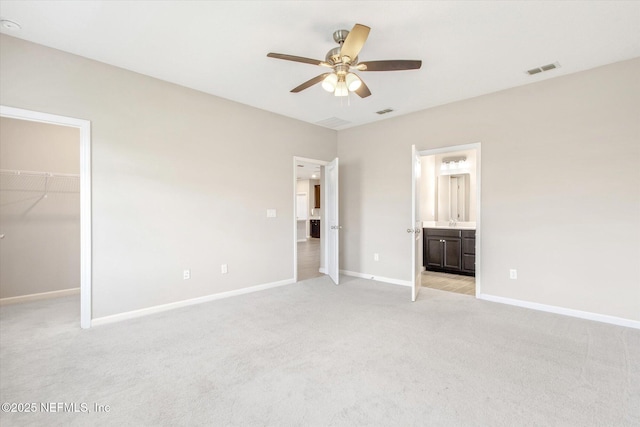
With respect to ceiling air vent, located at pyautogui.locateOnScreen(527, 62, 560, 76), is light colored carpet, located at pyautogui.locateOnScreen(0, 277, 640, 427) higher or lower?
lower

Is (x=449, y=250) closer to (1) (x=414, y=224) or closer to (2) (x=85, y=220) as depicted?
(1) (x=414, y=224)

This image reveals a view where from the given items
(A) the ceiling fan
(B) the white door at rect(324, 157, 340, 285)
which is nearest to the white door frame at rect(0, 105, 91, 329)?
(A) the ceiling fan

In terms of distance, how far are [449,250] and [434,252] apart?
29cm

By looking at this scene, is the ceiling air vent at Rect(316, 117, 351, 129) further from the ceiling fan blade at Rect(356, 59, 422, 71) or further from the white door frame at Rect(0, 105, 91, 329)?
the white door frame at Rect(0, 105, 91, 329)

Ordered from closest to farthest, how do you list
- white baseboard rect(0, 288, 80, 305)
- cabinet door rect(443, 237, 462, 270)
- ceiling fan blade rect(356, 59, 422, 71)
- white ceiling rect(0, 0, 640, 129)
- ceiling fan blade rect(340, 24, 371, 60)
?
ceiling fan blade rect(340, 24, 371, 60), white ceiling rect(0, 0, 640, 129), ceiling fan blade rect(356, 59, 422, 71), white baseboard rect(0, 288, 80, 305), cabinet door rect(443, 237, 462, 270)

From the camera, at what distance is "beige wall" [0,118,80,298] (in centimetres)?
400

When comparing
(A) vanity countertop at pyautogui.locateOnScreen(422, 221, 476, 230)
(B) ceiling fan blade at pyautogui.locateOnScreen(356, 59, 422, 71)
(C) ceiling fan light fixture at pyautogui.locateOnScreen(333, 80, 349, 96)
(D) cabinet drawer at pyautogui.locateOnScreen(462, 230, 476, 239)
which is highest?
(B) ceiling fan blade at pyautogui.locateOnScreen(356, 59, 422, 71)

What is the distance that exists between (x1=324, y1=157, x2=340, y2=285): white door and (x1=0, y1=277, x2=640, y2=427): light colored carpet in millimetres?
1434

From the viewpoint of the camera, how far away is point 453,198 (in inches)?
247

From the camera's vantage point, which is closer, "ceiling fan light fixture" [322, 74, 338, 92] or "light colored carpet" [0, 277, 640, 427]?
"light colored carpet" [0, 277, 640, 427]

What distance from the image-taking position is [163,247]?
3609mm

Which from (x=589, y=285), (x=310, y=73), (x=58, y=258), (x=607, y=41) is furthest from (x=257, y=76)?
(x=589, y=285)

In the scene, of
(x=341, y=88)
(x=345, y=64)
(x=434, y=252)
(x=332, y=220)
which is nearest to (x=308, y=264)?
(x=332, y=220)

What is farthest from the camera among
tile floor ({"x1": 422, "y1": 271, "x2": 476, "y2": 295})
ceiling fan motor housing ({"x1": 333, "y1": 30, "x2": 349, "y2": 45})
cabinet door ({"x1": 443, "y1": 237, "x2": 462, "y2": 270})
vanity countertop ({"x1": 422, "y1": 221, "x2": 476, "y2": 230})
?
vanity countertop ({"x1": 422, "y1": 221, "x2": 476, "y2": 230})
